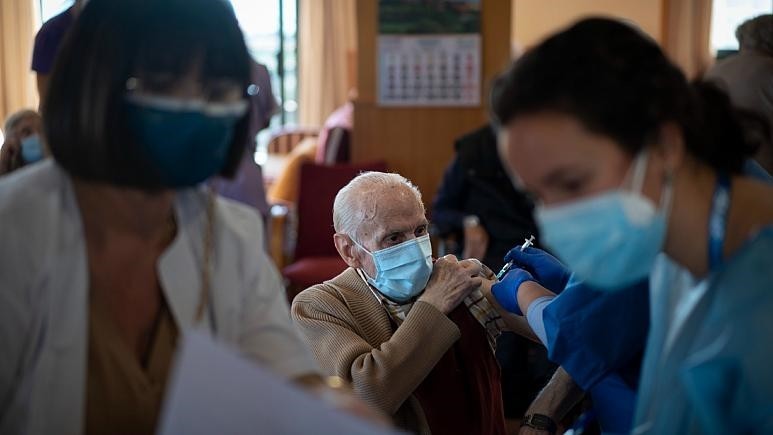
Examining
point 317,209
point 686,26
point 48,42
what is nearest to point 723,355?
point 48,42

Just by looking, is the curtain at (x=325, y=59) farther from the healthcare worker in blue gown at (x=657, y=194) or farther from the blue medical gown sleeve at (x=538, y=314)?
the healthcare worker in blue gown at (x=657, y=194)

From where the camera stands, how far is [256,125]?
14.0 ft

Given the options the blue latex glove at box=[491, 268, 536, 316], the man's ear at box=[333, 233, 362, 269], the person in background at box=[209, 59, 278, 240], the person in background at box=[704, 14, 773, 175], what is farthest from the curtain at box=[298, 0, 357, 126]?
the blue latex glove at box=[491, 268, 536, 316]

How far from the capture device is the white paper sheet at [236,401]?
1085mm

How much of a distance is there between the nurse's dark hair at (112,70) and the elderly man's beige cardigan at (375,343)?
0.93 m

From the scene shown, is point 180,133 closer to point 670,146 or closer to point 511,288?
point 670,146

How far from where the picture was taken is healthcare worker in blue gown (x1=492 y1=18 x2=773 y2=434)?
1.28 metres

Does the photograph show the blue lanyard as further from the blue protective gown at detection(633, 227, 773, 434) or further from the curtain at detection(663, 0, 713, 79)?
the curtain at detection(663, 0, 713, 79)

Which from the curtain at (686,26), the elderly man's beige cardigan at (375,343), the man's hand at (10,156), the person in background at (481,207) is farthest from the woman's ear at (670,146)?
the curtain at (686,26)

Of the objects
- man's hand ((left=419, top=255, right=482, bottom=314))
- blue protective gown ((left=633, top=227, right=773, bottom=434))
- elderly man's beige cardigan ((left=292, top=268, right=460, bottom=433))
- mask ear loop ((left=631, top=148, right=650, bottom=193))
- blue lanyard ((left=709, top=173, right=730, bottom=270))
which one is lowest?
elderly man's beige cardigan ((left=292, top=268, right=460, bottom=433))

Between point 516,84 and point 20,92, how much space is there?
309 inches

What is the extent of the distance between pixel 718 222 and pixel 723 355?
184 mm

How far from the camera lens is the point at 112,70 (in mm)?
1222

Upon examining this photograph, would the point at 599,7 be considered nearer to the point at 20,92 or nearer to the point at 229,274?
the point at 20,92
